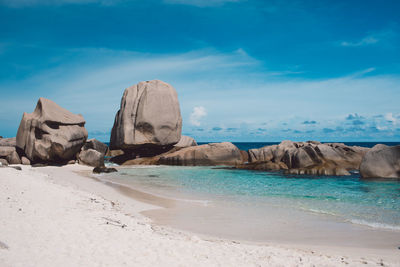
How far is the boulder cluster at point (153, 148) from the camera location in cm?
2025

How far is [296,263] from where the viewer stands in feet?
15.9

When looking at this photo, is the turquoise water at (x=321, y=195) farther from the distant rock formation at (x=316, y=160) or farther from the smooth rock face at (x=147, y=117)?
the smooth rock face at (x=147, y=117)

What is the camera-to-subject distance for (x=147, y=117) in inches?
1082

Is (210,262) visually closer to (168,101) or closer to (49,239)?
(49,239)

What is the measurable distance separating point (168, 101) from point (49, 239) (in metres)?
23.9

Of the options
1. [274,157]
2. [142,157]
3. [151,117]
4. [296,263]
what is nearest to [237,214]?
[296,263]

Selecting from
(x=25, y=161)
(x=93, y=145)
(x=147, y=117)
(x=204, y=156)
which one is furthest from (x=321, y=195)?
(x=93, y=145)

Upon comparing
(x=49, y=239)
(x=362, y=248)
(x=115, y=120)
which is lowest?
(x=362, y=248)

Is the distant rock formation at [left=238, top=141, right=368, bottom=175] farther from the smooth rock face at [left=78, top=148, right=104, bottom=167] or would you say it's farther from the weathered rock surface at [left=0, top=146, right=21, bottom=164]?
the weathered rock surface at [left=0, top=146, right=21, bottom=164]

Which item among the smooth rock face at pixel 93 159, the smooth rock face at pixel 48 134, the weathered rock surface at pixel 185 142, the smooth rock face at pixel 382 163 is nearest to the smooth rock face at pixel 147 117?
the weathered rock surface at pixel 185 142

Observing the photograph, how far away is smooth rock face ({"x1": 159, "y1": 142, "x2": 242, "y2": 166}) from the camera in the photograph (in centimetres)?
2686

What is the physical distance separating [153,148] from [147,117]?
337cm

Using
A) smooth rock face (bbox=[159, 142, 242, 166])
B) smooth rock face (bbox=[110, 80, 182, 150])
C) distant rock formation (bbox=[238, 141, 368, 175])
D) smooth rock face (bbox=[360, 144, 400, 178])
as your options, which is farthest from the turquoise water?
smooth rock face (bbox=[110, 80, 182, 150])

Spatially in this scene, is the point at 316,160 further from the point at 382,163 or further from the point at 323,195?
the point at 323,195
